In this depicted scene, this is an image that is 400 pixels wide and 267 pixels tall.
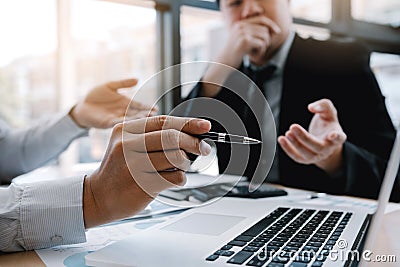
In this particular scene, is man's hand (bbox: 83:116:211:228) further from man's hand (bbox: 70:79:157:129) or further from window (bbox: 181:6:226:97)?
window (bbox: 181:6:226:97)

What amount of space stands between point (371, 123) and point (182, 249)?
94 centimetres

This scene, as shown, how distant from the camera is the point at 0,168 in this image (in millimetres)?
1233

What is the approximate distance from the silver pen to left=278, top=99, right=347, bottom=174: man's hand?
0.37 meters

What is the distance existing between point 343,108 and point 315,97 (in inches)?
3.6

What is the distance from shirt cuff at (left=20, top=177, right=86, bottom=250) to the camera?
1.95 ft

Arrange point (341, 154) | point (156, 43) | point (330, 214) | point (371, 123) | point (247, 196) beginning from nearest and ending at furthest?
point (330, 214)
point (247, 196)
point (341, 154)
point (371, 123)
point (156, 43)

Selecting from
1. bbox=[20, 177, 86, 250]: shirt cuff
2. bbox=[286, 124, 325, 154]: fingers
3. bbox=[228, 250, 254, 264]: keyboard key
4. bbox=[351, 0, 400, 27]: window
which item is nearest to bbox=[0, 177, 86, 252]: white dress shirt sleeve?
bbox=[20, 177, 86, 250]: shirt cuff

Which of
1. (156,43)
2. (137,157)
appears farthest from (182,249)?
(156,43)

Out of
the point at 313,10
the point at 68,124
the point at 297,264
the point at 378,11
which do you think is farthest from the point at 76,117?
the point at 378,11

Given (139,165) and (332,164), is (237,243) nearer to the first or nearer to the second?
(139,165)

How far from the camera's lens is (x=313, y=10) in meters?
1.71

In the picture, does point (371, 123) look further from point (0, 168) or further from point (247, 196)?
point (0, 168)

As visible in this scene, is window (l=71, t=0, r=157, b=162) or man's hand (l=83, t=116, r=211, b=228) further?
window (l=71, t=0, r=157, b=162)

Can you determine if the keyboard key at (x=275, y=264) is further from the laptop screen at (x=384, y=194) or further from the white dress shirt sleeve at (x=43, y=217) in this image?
the white dress shirt sleeve at (x=43, y=217)
